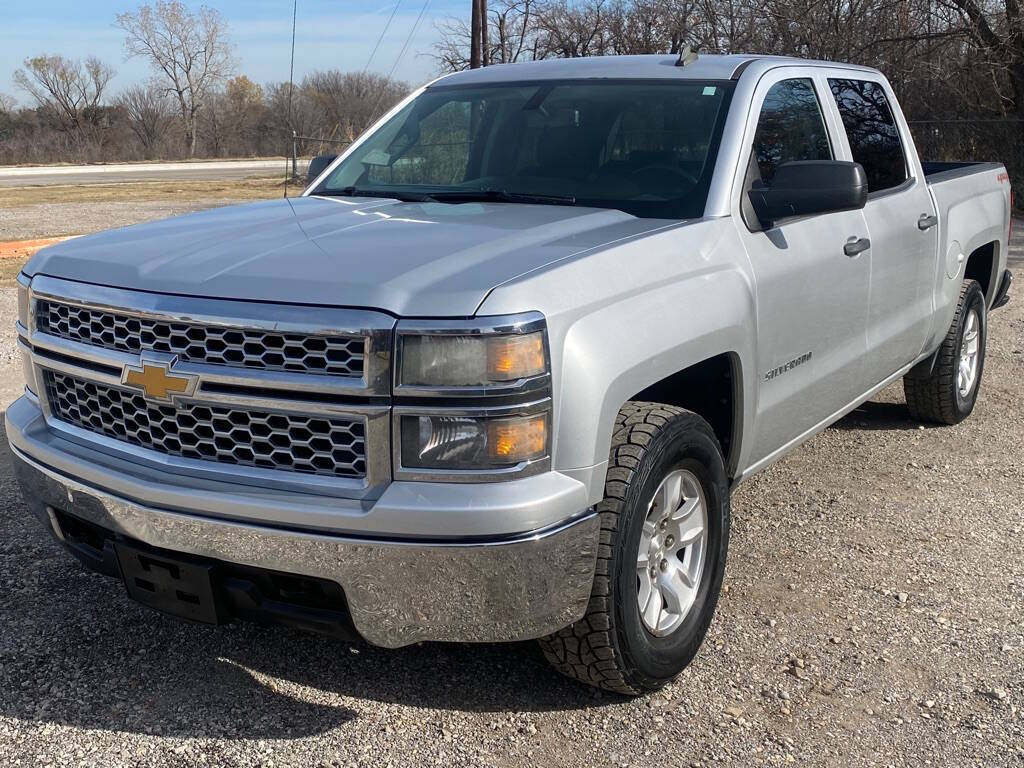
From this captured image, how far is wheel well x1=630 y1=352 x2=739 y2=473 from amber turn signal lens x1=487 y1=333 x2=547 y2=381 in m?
0.84

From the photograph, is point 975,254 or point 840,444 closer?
point 840,444

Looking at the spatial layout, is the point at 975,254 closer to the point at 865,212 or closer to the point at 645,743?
the point at 865,212

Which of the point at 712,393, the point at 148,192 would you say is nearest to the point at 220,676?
the point at 712,393

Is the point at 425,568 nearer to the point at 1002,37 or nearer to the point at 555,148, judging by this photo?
the point at 555,148

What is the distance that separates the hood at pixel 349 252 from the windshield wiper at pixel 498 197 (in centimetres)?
10

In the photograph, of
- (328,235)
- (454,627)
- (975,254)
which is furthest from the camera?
(975,254)

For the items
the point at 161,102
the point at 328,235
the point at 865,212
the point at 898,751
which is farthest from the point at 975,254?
the point at 161,102

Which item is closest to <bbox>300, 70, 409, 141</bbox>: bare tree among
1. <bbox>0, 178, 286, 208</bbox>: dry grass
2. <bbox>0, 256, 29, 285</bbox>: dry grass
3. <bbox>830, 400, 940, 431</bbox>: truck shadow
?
<bbox>0, 178, 286, 208</bbox>: dry grass

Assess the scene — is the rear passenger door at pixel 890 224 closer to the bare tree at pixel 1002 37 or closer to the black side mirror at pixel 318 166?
the black side mirror at pixel 318 166

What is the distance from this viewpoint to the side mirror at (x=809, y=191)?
347 centimetres

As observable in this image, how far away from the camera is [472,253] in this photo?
2.81 m

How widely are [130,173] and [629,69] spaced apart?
39651 mm

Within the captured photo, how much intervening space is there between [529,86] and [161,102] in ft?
195

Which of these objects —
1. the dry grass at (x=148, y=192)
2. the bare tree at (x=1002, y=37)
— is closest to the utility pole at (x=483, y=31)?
the dry grass at (x=148, y=192)
